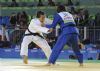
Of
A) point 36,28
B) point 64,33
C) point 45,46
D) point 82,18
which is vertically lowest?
point 82,18

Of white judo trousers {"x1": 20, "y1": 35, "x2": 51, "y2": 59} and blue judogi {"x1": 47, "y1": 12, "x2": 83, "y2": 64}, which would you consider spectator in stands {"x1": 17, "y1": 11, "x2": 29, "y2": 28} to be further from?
blue judogi {"x1": 47, "y1": 12, "x2": 83, "y2": 64}

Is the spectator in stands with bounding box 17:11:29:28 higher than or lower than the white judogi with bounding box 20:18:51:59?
lower

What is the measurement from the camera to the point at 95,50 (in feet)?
55.5

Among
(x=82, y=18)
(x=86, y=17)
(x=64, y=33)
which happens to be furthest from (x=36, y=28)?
(x=86, y=17)

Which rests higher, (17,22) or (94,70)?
(94,70)

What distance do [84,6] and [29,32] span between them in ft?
33.0

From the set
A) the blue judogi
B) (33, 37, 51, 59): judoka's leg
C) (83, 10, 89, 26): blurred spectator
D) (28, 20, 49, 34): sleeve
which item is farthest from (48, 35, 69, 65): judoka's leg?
(83, 10, 89, 26): blurred spectator

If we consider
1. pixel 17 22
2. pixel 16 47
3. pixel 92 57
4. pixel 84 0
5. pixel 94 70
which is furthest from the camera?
pixel 84 0

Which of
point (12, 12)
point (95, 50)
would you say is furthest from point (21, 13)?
point (95, 50)

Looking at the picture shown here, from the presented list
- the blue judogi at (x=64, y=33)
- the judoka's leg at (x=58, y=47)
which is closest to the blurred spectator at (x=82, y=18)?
the blue judogi at (x=64, y=33)

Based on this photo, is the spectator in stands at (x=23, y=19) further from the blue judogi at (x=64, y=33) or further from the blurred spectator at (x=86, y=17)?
the blue judogi at (x=64, y=33)

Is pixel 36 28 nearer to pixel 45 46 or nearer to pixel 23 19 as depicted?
pixel 45 46

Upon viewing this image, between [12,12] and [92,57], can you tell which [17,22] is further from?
[92,57]

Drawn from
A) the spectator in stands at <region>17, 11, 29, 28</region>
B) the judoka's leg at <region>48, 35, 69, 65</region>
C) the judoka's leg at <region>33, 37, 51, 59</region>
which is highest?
the judoka's leg at <region>48, 35, 69, 65</region>
